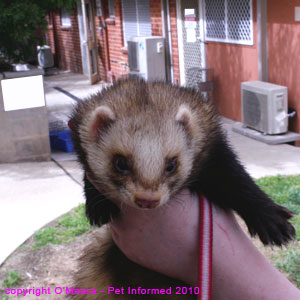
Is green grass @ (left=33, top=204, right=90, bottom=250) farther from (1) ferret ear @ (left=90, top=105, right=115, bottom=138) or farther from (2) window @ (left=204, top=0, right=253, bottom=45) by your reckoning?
(2) window @ (left=204, top=0, right=253, bottom=45)

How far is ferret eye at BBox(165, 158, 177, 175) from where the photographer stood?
6.63ft

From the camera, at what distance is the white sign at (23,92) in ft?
24.3

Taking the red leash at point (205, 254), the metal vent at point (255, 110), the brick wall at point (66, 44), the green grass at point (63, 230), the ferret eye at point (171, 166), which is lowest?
the green grass at point (63, 230)

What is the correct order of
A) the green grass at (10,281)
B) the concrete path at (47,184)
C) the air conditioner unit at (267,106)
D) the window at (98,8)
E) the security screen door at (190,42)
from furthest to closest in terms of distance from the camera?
1. the window at (98,8)
2. the security screen door at (190,42)
3. the air conditioner unit at (267,106)
4. the concrete path at (47,184)
5. the green grass at (10,281)

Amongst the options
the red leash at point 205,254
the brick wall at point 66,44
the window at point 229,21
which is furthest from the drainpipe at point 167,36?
the red leash at point 205,254

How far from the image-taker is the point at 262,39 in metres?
8.10

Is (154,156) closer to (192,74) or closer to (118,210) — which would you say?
(118,210)

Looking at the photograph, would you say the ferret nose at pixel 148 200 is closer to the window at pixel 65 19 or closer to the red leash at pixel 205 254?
the red leash at pixel 205 254

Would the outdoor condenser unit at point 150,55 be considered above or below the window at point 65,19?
below

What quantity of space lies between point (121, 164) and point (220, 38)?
7888 mm

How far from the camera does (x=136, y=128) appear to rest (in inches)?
78.3

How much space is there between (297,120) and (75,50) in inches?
472

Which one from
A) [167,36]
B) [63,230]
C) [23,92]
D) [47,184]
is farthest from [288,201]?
[167,36]

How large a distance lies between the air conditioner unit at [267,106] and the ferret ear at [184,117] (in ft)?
19.2
